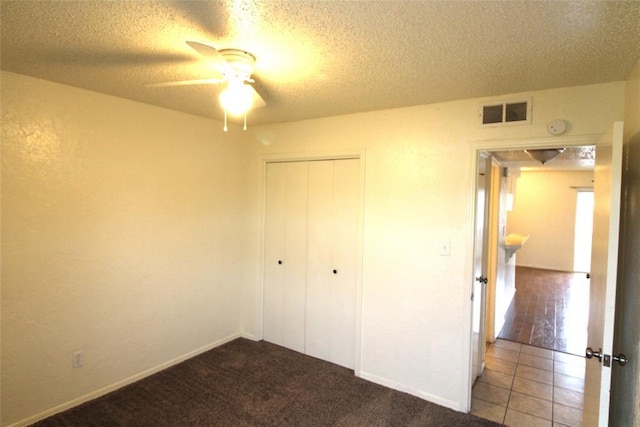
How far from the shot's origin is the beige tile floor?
2.74 m

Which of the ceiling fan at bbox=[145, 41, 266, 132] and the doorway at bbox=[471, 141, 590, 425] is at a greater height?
the ceiling fan at bbox=[145, 41, 266, 132]

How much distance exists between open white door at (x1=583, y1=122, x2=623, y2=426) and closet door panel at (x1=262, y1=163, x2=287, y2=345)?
2.66m

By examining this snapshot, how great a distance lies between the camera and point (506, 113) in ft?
8.33

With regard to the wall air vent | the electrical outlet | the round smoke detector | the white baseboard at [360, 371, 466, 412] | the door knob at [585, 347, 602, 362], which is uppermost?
the wall air vent

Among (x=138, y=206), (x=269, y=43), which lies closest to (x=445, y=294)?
(x=269, y=43)

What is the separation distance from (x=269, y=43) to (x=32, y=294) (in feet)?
7.68

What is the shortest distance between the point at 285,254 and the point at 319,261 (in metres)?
0.43

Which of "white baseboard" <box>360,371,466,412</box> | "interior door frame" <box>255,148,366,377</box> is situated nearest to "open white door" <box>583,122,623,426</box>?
"white baseboard" <box>360,371,466,412</box>

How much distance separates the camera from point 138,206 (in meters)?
3.04

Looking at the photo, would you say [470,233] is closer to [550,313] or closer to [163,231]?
[163,231]

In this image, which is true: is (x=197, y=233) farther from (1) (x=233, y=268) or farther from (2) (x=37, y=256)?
(2) (x=37, y=256)

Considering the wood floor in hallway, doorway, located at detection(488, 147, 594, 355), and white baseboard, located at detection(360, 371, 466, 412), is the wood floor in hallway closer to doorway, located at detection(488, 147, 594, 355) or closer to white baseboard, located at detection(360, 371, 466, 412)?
doorway, located at detection(488, 147, 594, 355)

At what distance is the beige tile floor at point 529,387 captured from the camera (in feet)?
9.01

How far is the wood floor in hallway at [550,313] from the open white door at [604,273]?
2441 mm
